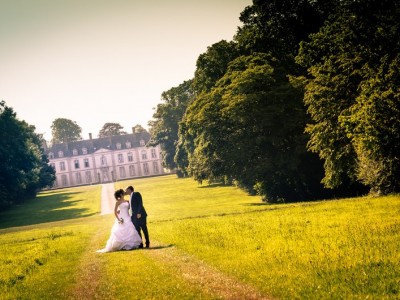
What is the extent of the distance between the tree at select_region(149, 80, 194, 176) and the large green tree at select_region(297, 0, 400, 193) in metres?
48.4

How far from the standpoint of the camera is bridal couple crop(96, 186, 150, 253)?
50.6 feet

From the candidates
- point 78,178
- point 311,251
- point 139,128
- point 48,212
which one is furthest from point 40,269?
point 139,128

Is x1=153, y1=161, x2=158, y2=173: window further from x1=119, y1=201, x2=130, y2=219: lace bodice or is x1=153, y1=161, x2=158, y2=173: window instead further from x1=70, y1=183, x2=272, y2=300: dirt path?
x1=70, y1=183, x2=272, y2=300: dirt path

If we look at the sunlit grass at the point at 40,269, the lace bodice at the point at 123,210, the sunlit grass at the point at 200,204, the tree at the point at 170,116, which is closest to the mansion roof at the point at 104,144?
the tree at the point at 170,116

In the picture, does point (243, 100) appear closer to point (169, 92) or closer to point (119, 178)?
point (169, 92)

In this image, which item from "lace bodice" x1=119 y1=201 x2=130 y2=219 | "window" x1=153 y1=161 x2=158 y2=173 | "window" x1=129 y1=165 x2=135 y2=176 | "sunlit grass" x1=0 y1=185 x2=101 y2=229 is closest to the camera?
"lace bodice" x1=119 y1=201 x2=130 y2=219

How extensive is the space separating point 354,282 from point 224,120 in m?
25.5

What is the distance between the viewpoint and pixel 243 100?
1177 inches

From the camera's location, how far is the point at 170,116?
7794cm

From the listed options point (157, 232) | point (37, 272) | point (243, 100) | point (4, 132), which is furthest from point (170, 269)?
point (4, 132)

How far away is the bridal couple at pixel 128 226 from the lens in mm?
15422

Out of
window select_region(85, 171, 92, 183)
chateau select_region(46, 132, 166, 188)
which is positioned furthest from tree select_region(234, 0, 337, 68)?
window select_region(85, 171, 92, 183)

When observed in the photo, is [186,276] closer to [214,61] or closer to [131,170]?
[214,61]

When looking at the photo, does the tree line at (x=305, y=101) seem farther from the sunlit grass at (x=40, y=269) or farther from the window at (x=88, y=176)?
the window at (x=88, y=176)
